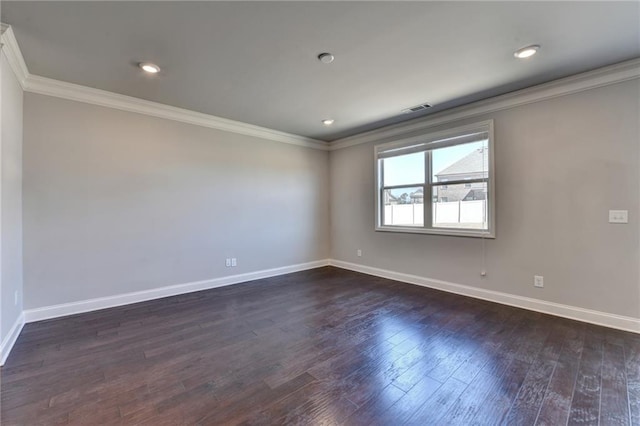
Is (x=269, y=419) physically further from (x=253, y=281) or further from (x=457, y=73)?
(x=457, y=73)

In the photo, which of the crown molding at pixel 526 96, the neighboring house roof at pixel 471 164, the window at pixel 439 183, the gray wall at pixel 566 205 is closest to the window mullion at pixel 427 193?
the window at pixel 439 183

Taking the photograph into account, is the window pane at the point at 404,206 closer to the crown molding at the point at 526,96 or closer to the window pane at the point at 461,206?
the window pane at the point at 461,206

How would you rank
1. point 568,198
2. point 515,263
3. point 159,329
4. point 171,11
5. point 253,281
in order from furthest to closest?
1. point 253,281
2. point 515,263
3. point 568,198
4. point 159,329
5. point 171,11

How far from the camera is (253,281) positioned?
4641mm

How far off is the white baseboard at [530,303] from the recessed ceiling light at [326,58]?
11.1 ft

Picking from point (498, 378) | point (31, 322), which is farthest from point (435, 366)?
point (31, 322)

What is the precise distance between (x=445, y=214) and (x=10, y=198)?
4980mm

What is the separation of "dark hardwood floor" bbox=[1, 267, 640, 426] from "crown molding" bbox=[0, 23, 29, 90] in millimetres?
2514

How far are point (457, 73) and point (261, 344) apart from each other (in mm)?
3348

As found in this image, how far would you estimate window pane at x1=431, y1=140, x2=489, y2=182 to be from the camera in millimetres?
3721

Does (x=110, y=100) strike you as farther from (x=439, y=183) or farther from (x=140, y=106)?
(x=439, y=183)

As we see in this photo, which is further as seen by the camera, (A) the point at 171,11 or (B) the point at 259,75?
(B) the point at 259,75

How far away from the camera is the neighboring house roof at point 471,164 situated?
3.71 m

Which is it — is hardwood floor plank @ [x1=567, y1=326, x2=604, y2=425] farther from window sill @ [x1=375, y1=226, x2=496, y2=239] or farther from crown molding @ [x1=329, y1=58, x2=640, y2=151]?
crown molding @ [x1=329, y1=58, x2=640, y2=151]
